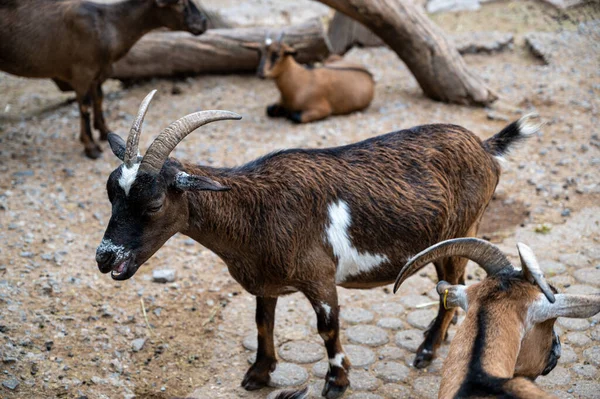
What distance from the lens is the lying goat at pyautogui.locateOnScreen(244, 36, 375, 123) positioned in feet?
29.3

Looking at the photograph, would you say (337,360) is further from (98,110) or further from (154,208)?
(98,110)

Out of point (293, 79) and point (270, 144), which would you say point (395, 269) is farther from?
point (293, 79)

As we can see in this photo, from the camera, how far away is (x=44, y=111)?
917 cm

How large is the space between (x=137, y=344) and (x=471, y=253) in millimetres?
2732

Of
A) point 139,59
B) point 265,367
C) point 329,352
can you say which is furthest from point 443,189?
point 139,59

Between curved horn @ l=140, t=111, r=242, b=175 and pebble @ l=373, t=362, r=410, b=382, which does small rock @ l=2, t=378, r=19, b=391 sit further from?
pebble @ l=373, t=362, r=410, b=382

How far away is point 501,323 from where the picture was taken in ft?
11.3

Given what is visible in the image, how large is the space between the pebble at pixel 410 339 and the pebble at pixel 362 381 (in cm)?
45

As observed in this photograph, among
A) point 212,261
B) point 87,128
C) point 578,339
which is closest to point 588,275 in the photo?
point 578,339

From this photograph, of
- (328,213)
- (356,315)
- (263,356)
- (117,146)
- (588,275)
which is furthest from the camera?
(588,275)

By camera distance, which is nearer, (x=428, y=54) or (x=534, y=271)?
(x=534, y=271)

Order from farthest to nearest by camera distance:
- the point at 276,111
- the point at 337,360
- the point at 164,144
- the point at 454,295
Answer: the point at 276,111 < the point at 337,360 < the point at 164,144 < the point at 454,295

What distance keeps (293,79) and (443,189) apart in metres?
4.90

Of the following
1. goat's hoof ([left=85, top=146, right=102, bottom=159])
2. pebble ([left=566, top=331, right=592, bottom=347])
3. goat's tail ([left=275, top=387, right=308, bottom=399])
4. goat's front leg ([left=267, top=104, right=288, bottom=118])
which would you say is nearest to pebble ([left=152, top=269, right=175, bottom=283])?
goat's hoof ([left=85, top=146, right=102, bottom=159])
